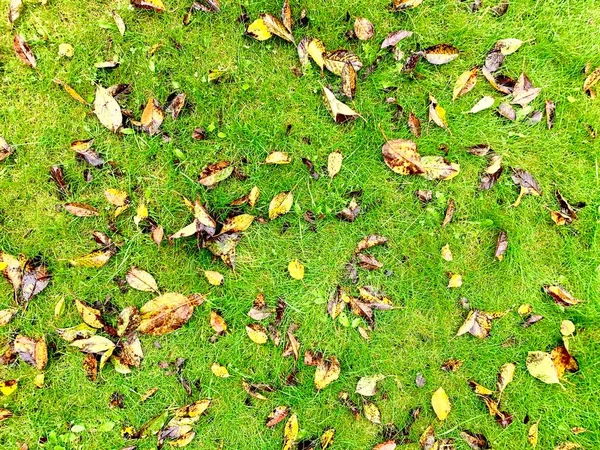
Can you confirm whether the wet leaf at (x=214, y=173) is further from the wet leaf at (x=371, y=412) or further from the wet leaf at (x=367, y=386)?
the wet leaf at (x=371, y=412)

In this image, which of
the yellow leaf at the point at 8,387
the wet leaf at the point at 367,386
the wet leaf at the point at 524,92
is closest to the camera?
the yellow leaf at the point at 8,387

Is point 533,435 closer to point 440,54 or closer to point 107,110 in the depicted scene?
point 440,54

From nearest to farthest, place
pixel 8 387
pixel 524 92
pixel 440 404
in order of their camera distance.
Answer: pixel 8 387 < pixel 440 404 < pixel 524 92

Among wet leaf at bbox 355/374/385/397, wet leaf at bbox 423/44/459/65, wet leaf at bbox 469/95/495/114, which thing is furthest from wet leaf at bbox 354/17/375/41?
wet leaf at bbox 355/374/385/397

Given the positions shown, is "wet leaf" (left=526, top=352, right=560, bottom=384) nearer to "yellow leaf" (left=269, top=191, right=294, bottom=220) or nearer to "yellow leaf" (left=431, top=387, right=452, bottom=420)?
"yellow leaf" (left=431, top=387, right=452, bottom=420)

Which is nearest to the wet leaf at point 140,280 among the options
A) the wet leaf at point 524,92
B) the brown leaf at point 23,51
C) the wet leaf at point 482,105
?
the brown leaf at point 23,51

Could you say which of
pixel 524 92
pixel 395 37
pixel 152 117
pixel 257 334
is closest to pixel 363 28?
pixel 395 37
